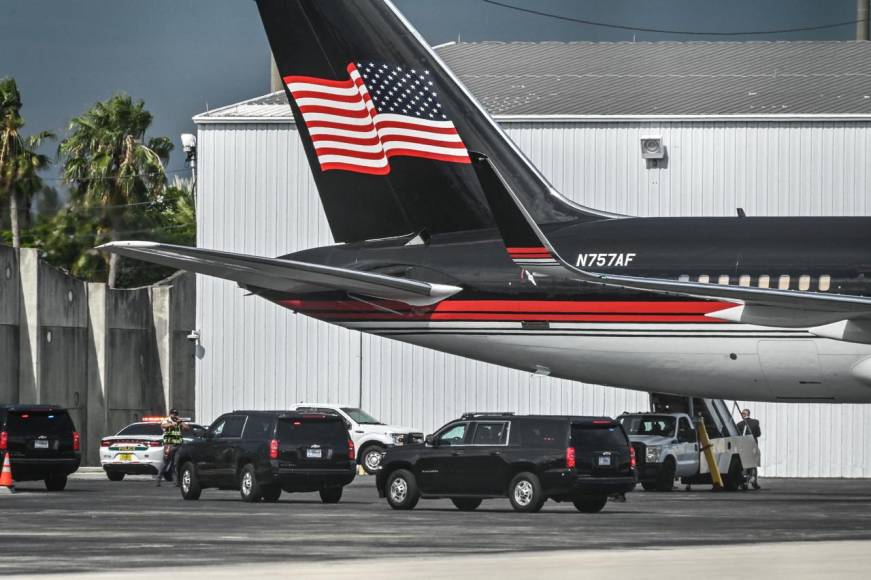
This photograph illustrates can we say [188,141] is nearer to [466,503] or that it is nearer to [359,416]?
[359,416]

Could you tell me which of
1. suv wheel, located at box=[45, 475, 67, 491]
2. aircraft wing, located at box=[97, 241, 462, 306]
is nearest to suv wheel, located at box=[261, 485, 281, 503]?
aircraft wing, located at box=[97, 241, 462, 306]

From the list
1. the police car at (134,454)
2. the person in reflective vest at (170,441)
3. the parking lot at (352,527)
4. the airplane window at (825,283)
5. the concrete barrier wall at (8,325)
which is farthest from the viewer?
the concrete barrier wall at (8,325)

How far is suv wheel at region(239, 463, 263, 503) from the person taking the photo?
32375 millimetres

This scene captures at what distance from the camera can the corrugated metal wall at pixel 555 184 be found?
46812mm

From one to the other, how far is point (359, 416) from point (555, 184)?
28.6ft

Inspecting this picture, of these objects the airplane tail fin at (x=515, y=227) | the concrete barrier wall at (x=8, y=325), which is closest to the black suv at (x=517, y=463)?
the airplane tail fin at (x=515, y=227)

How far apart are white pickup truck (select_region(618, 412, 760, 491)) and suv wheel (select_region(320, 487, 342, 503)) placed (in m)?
7.23

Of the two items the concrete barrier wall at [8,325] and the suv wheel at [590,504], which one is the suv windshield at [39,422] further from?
the concrete barrier wall at [8,325]

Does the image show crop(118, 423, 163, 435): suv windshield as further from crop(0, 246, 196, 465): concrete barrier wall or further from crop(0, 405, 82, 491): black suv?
crop(0, 405, 82, 491): black suv

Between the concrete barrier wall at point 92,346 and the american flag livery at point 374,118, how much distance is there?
73.0 ft

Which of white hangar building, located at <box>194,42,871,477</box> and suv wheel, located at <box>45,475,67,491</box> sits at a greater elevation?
white hangar building, located at <box>194,42,871,477</box>

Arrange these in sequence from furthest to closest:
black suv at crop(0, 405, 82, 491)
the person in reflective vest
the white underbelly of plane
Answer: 1. the person in reflective vest
2. black suv at crop(0, 405, 82, 491)
3. the white underbelly of plane

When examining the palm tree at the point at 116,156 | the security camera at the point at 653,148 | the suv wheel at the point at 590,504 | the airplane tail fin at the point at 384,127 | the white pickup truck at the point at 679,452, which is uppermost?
the palm tree at the point at 116,156

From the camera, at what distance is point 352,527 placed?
24000 millimetres
